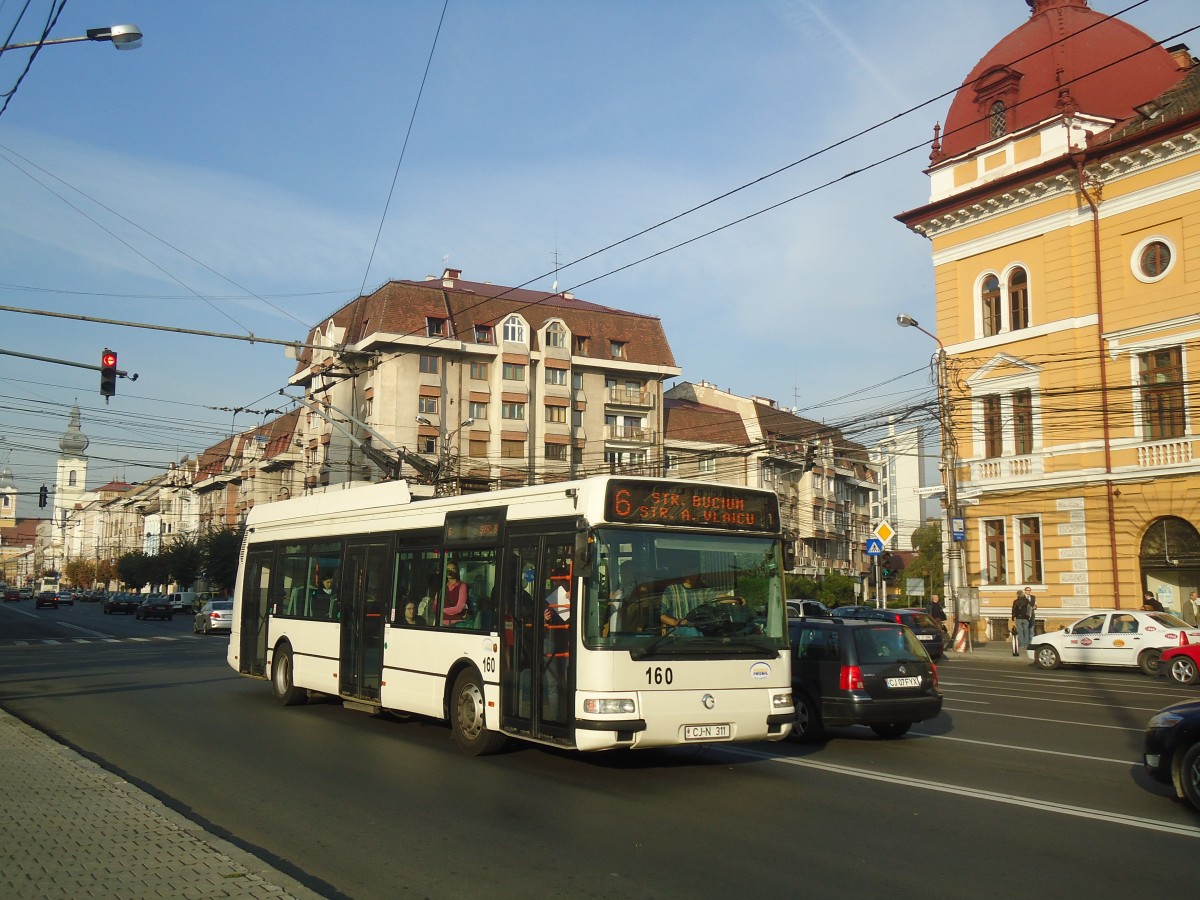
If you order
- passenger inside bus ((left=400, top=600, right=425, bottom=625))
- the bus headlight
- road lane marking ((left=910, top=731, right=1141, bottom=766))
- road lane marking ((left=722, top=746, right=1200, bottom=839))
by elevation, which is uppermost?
passenger inside bus ((left=400, top=600, right=425, bottom=625))

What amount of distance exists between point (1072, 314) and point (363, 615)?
26.5m

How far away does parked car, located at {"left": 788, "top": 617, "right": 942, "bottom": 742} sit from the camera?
41.1 ft

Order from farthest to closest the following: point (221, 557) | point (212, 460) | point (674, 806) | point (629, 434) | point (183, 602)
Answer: point (212, 460)
point (221, 557)
point (183, 602)
point (629, 434)
point (674, 806)

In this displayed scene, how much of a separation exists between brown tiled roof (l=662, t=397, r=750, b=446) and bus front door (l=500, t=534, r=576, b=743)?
200ft

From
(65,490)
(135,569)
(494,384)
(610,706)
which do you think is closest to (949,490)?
(610,706)

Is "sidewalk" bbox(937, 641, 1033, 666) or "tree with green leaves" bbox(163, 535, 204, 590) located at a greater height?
"tree with green leaves" bbox(163, 535, 204, 590)

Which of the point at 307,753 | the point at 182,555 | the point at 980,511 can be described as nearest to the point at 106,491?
the point at 182,555

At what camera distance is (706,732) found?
9914 mm

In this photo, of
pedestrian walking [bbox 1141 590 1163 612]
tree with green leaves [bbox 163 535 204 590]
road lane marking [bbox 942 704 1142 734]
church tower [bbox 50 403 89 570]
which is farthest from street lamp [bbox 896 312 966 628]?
church tower [bbox 50 403 89 570]

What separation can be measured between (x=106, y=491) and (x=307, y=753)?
173 metres

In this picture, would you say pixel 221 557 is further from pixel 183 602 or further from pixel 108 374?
pixel 108 374

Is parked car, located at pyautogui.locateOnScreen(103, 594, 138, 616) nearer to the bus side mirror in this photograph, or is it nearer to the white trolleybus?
the white trolleybus

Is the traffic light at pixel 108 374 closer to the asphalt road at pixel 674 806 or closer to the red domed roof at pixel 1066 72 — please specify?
the asphalt road at pixel 674 806

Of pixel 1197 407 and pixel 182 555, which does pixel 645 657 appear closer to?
pixel 1197 407
